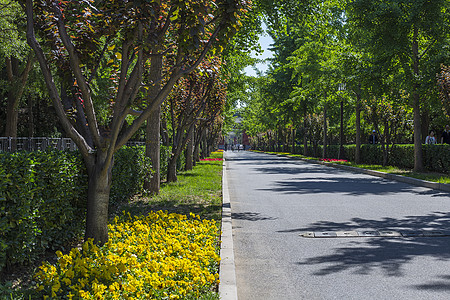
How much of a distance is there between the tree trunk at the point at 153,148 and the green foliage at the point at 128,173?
19 cm

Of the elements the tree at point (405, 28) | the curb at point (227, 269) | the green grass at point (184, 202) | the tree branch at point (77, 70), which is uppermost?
the tree at point (405, 28)

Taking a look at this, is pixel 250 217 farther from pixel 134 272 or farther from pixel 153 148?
pixel 134 272

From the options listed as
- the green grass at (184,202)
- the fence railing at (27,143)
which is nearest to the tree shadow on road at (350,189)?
the green grass at (184,202)

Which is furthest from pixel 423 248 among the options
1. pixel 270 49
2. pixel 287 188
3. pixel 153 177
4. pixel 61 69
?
pixel 270 49

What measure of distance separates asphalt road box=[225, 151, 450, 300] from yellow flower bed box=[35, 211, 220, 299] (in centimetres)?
57

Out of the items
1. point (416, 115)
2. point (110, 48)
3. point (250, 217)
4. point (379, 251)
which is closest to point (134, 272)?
point (110, 48)

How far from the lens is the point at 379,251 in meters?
6.41

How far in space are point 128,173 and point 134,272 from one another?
19.2ft

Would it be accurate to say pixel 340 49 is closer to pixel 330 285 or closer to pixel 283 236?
pixel 283 236

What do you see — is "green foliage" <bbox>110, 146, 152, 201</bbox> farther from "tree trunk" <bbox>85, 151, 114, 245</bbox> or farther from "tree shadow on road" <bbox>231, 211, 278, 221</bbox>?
"tree trunk" <bbox>85, 151, 114, 245</bbox>

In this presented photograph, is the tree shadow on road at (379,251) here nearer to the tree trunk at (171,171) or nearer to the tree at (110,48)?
the tree at (110,48)

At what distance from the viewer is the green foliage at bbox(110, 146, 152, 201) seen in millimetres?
9367

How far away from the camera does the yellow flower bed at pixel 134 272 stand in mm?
4109

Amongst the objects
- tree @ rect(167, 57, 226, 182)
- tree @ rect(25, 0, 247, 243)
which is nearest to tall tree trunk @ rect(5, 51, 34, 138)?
tree @ rect(167, 57, 226, 182)
